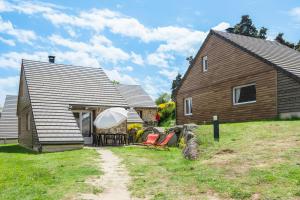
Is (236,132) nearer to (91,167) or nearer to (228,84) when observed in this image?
(91,167)

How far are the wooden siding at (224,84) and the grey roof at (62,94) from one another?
6.66 metres

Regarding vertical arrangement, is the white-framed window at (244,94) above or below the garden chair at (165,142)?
above

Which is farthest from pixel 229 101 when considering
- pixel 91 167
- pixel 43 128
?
pixel 91 167

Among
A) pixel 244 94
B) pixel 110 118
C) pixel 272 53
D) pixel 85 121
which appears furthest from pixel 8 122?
pixel 272 53

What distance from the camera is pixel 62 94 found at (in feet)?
80.6

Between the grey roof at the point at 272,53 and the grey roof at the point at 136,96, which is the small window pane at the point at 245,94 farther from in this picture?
the grey roof at the point at 136,96

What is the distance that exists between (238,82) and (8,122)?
26.8 meters

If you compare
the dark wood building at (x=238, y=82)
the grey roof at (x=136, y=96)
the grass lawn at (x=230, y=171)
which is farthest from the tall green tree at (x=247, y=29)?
the grass lawn at (x=230, y=171)

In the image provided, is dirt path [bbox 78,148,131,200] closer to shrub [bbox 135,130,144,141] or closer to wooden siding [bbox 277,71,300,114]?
wooden siding [bbox 277,71,300,114]

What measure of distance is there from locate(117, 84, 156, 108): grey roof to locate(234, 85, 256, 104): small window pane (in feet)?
71.3

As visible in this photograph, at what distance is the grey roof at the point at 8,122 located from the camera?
130 ft

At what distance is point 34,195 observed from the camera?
8.61 m

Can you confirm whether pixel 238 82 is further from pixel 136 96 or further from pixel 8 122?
pixel 8 122

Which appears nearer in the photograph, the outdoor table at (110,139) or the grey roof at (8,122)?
the outdoor table at (110,139)
